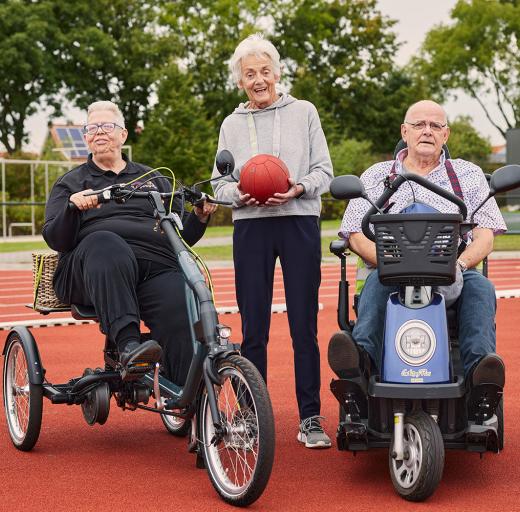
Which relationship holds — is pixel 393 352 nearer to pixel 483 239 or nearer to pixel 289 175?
pixel 483 239

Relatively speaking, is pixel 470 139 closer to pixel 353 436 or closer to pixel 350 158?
pixel 350 158

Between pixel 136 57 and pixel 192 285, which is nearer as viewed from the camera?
pixel 192 285

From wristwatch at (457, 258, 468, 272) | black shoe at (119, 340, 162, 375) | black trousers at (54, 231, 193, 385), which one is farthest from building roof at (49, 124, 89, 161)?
wristwatch at (457, 258, 468, 272)

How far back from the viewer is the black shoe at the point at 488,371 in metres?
4.60

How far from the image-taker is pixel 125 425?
6.25 meters

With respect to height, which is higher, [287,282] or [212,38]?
[212,38]

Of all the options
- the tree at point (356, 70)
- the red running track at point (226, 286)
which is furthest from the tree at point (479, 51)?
the red running track at point (226, 286)

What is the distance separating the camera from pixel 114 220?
18.6ft

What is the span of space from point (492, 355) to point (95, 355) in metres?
4.89

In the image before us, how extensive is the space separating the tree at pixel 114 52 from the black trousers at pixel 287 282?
45874 mm

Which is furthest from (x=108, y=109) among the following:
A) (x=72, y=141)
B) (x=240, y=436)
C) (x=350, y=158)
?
(x=350, y=158)

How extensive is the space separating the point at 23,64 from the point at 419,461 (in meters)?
46.5

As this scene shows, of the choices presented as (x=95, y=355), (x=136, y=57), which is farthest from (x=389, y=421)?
(x=136, y=57)

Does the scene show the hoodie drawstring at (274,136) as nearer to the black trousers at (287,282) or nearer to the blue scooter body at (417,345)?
the black trousers at (287,282)
